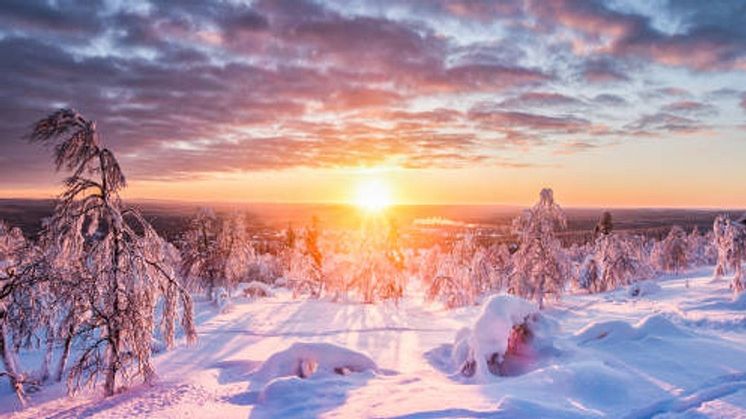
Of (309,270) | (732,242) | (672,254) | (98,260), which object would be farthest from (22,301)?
(672,254)

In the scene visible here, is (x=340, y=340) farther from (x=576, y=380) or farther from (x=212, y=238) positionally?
(x=212, y=238)

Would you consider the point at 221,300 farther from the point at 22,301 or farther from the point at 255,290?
the point at 22,301

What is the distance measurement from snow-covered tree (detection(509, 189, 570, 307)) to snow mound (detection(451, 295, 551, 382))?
592 inches

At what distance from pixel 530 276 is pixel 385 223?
50.9 feet

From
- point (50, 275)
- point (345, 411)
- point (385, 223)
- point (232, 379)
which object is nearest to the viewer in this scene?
point (345, 411)

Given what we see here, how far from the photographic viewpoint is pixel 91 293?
13.1m

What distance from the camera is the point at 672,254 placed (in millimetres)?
64562

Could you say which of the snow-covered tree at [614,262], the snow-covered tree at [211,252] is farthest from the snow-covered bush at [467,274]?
the snow-covered tree at [211,252]

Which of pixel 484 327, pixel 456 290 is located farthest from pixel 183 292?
pixel 456 290

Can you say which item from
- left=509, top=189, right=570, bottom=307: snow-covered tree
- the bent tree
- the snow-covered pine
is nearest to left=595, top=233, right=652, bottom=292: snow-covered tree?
left=509, top=189, right=570, bottom=307: snow-covered tree

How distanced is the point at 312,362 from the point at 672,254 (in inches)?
2593

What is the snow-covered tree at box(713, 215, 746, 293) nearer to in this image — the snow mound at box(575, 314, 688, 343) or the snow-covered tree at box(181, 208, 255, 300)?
the snow mound at box(575, 314, 688, 343)

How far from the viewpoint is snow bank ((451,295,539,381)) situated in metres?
16.1

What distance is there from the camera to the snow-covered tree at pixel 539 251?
31.8 m
